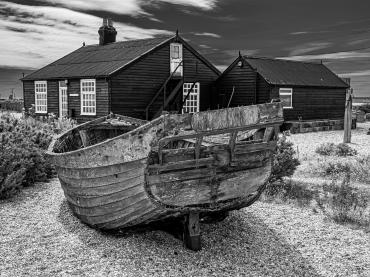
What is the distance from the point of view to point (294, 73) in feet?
96.5

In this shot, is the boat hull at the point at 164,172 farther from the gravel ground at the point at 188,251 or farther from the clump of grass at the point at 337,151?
the clump of grass at the point at 337,151

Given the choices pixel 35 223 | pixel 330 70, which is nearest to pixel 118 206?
pixel 35 223

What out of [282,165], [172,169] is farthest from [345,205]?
[172,169]

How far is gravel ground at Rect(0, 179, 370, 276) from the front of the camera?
5.74m

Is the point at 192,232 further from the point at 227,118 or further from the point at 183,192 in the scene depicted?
the point at 227,118

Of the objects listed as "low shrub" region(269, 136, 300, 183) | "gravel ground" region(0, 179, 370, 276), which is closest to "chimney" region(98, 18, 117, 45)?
"low shrub" region(269, 136, 300, 183)

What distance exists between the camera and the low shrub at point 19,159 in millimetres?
9031

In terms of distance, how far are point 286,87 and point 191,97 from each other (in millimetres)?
5716

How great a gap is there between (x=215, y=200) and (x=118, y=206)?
4.37 feet

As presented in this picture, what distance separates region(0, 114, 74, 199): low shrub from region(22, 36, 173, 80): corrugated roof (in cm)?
1158

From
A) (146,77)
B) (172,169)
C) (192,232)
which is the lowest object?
(192,232)

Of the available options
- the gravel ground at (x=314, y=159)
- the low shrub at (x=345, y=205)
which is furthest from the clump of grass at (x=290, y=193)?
the gravel ground at (x=314, y=159)

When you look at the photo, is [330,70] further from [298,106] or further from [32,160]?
[32,160]

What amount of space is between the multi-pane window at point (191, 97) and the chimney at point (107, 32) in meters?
6.94
